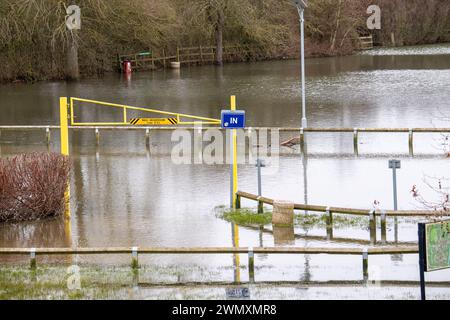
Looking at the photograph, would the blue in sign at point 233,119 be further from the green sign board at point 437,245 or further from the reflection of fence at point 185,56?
the reflection of fence at point 185,56

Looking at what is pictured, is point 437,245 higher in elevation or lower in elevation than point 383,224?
higher

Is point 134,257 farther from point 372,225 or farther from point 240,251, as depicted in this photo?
point 372,225

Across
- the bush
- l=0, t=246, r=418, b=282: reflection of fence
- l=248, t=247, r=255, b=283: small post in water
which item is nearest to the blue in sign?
the bush

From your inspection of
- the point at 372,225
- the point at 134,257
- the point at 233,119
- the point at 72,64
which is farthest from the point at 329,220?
the point at 72,64

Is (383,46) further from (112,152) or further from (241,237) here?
(241,237)

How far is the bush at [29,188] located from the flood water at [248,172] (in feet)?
1.40

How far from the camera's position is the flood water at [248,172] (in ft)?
58.1

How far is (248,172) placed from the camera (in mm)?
24594

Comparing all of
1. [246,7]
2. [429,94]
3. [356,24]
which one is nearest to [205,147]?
[429,94]

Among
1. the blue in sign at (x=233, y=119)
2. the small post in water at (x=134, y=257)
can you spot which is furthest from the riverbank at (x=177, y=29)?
the small post in water at (x=134, y=257)

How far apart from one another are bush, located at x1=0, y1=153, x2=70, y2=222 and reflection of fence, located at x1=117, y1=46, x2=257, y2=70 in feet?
125

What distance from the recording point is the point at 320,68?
185 ft

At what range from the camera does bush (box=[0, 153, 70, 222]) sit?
1994cm

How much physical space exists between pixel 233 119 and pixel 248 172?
4471mm
